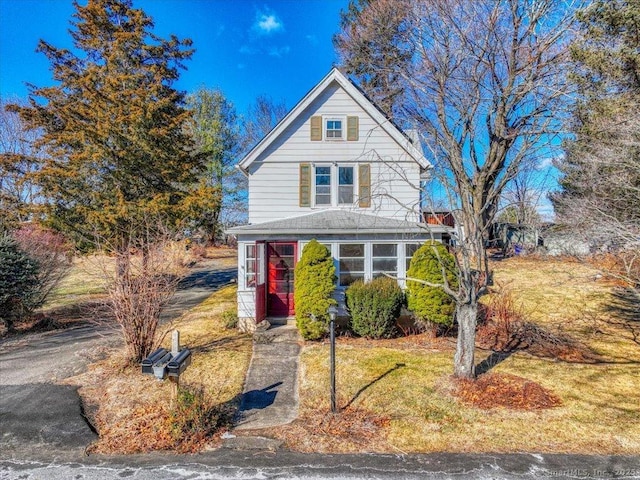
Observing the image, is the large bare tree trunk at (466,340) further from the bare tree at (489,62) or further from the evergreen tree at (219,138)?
the evergreen tree at (219,138)

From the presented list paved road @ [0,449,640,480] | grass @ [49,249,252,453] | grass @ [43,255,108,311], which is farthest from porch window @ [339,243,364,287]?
grass @ [43,255,108,311]

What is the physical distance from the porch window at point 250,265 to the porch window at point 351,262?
2.86m

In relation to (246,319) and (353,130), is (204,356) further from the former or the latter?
(353,130)

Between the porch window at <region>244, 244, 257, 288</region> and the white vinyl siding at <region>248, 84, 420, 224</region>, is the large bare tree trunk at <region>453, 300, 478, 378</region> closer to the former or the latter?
the white vinyl siding at <region>248, 84, 420, 224</region>

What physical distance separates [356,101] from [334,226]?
5.07m

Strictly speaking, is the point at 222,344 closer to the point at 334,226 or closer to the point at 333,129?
the point at 334,226

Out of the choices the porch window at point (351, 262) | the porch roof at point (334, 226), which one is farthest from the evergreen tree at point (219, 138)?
the porch window at point (351, 262)

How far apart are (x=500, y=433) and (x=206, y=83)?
33.1 metres

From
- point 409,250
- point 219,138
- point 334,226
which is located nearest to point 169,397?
point 334,226

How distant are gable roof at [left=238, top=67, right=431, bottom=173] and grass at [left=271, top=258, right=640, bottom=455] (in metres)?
6.94

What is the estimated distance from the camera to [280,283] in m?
11.2

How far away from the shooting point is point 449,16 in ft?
44.9

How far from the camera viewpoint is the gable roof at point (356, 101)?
12.0m

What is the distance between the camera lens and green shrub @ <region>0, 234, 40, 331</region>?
10.2m
